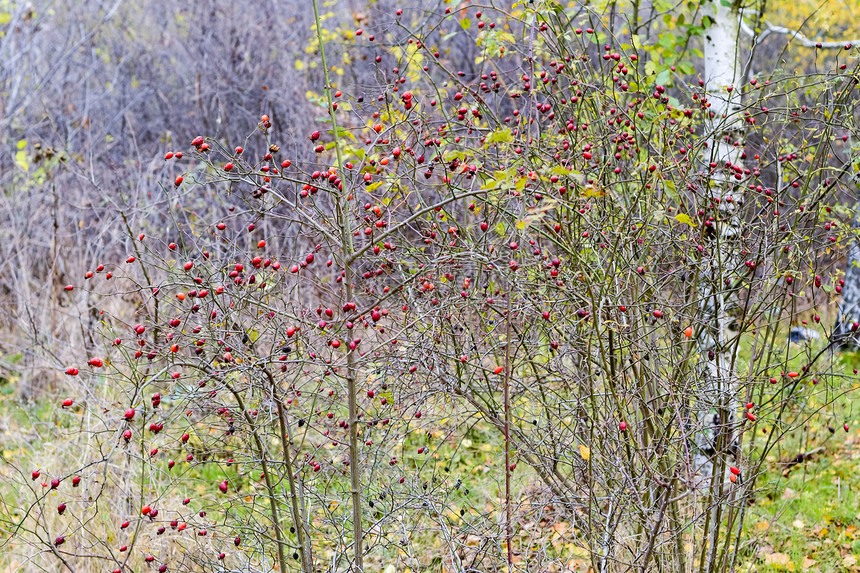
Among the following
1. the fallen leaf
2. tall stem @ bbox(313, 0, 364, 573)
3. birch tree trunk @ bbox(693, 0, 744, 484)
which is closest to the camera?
tall stem @ bbox(313, 0, 364, 573)

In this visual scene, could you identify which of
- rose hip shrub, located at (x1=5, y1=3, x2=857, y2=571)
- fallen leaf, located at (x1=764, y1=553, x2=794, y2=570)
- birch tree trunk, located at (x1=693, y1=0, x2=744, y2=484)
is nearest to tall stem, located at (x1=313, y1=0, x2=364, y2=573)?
rose hip shrub, located at (x1=5, y1=3, x2=857, y2=571)

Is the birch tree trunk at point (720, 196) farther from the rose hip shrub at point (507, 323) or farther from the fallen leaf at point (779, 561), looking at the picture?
the fallen leaf at point (779, 561)

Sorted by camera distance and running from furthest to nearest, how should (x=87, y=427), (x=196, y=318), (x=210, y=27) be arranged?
1. (x=210, y=27)
2. (x=87, y=427)
3. (x=196, y=318)

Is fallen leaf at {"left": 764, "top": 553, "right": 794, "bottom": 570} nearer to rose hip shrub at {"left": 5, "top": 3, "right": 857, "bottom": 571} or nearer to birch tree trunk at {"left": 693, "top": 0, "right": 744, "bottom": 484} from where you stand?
birch tree trunk at {"left": 693, "top": 0, "right": 744, "bottom": 484}

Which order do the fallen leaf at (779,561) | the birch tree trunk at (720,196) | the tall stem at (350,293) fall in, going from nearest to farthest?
1. the tall stem at (350,293)
2. the birch tree trunk at (720,196)
3. the fallen leaf at (779,561)

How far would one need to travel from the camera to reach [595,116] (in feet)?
10.6

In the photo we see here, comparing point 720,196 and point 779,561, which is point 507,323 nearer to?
point 720,196

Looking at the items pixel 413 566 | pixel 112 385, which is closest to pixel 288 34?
pixel 112 385

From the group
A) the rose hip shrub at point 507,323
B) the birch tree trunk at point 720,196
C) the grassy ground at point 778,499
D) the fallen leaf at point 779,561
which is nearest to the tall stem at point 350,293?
the rose hip shrub at point 507,323

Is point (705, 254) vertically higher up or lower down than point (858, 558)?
higher up

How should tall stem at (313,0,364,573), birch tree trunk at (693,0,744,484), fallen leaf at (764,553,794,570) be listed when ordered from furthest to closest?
1. fallen leaf at (764,553,794,570)
2. birch tree trunk at (693,0,744,484)
3. tall stem at (313,0,364,573)

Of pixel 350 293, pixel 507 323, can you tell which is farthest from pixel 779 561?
pixel 350 293

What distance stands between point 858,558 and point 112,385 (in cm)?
463

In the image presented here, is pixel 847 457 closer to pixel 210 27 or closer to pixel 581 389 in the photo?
pixel 581 389
